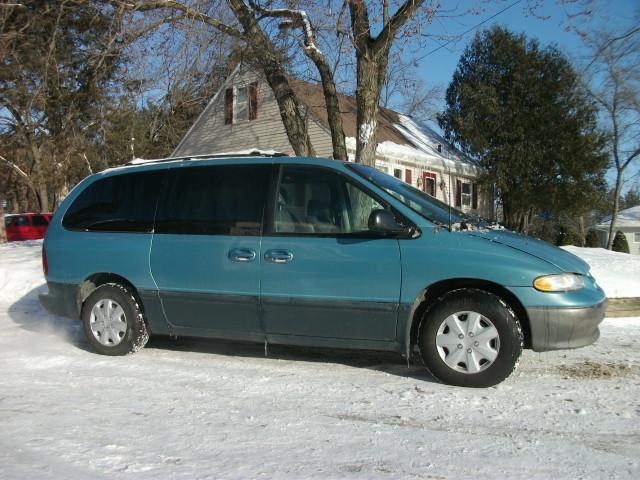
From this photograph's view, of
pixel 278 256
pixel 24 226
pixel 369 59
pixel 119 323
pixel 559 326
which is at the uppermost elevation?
pixel 369 59

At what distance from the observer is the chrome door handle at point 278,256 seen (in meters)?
4.66

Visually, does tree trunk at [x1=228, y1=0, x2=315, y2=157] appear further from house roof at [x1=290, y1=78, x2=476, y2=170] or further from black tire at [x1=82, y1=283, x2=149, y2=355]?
black tire at [x1=82, y1=283, x2=149, y2=355]

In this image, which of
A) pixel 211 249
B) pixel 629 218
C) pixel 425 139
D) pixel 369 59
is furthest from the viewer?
pixel 629 218

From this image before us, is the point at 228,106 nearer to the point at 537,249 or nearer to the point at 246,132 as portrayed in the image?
the point at 246,132

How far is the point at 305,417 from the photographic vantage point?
374cm

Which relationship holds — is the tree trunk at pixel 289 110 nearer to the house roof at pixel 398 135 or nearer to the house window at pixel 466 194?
the house roof at pixel 398 135

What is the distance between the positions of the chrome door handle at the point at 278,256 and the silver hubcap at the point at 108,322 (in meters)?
1.70

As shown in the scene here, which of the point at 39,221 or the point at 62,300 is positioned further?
the point at 39,221

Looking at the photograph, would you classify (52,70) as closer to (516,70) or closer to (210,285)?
(210,285)

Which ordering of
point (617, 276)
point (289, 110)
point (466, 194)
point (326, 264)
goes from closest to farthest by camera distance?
point (326, 264) → point (617, 276) → point (289, 110) → point (466, 194)

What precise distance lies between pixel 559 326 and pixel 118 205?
4099 millimetres

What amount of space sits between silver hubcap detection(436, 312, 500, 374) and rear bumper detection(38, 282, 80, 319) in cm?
362

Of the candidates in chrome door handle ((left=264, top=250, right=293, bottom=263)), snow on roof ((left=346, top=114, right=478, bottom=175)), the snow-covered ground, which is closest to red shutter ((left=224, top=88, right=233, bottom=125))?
snow on roof ((left=346, top=114, right=478, bottom=175))

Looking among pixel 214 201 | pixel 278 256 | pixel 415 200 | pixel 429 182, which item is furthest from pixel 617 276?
pixel 429 182
